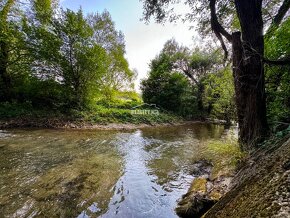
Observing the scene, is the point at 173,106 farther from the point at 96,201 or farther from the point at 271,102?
the point at 96,201

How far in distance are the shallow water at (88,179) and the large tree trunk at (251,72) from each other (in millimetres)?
1835

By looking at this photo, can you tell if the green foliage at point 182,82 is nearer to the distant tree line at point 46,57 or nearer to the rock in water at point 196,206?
the distant tree line at point 46,57

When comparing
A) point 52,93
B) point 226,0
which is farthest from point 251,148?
point 52,93

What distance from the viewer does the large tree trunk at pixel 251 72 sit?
3.90 meters

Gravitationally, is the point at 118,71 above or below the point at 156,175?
above

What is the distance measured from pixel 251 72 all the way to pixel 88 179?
4.11 metres

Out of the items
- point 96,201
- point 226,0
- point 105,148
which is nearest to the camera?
point 96,201

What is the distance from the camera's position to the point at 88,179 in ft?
13.7

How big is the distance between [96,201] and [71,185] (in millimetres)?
807

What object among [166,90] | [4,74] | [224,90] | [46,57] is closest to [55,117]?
[46,57]

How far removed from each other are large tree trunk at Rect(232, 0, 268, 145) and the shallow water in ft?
6.02

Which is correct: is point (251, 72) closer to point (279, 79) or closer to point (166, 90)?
point (279, 79)

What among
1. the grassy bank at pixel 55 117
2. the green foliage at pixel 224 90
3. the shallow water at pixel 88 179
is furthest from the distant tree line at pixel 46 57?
the green foliage at pixel 224 90

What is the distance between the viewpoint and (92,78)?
12664 millimetres
